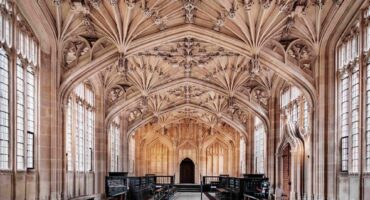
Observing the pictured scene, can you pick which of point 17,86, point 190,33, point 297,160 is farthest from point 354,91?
point 17,86

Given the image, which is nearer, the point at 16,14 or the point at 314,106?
the point at 16,14

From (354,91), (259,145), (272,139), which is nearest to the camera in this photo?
(354,91)

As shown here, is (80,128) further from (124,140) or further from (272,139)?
(124,140)

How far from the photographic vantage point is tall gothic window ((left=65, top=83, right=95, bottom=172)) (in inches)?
1022

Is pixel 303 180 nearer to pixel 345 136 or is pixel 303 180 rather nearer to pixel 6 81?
pixel 345 136

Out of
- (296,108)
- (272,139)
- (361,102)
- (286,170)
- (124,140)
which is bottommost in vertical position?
(286,170)

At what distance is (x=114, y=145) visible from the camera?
1528 inches

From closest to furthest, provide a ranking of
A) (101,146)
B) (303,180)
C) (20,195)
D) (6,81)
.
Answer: (6,81), (20,195), (303,180), (101,146)

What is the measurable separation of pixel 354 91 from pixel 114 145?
2334 centimetres

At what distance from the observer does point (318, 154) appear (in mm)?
22203

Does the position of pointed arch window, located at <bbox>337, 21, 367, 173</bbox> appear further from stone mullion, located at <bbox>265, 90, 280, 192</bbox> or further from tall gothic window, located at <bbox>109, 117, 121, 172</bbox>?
tall gothic window, located at <bbox>109, 117, 121, 172</bbox>

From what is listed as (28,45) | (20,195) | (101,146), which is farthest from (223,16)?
(101,146)

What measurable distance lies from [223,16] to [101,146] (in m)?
14.4

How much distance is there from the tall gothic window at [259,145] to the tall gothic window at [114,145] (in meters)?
11.4
